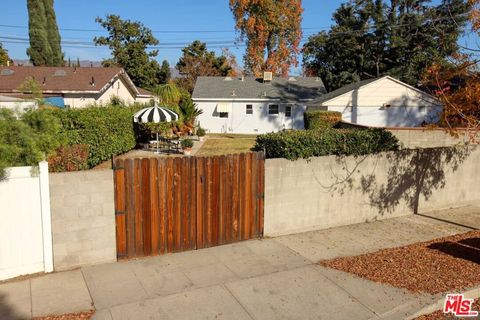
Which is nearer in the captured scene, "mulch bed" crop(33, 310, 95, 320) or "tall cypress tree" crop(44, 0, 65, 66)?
"mulch bed" crop(33, 310, 95, 320)

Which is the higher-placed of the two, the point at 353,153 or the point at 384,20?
the point at 384,20

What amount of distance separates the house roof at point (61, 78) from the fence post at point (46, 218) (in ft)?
69.1

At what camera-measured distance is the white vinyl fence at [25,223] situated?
233 inches

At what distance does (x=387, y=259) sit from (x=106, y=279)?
16.5 feet

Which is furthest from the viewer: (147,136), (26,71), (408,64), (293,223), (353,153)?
(408,64)

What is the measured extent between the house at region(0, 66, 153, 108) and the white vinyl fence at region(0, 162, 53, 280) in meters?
19.5

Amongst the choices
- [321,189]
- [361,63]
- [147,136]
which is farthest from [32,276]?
[361,63]

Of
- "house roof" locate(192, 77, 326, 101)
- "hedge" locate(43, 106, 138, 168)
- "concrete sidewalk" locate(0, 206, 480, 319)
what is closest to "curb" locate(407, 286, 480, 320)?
"concrete sidewalk" locate(0, 206, 480, 319)

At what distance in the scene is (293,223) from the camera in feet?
28.8

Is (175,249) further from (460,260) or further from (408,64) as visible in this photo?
(408,64)

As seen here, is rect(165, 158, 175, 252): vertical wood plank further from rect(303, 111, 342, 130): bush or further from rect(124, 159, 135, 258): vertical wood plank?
rect(303, 111, 342, 130): bush

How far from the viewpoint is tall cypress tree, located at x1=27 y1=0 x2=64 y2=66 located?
4553 centimetres

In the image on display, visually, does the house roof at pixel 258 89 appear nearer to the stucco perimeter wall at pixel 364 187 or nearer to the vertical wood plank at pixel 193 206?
the stucco perimeter wall at pixel 364 187

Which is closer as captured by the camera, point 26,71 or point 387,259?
point 387,259
